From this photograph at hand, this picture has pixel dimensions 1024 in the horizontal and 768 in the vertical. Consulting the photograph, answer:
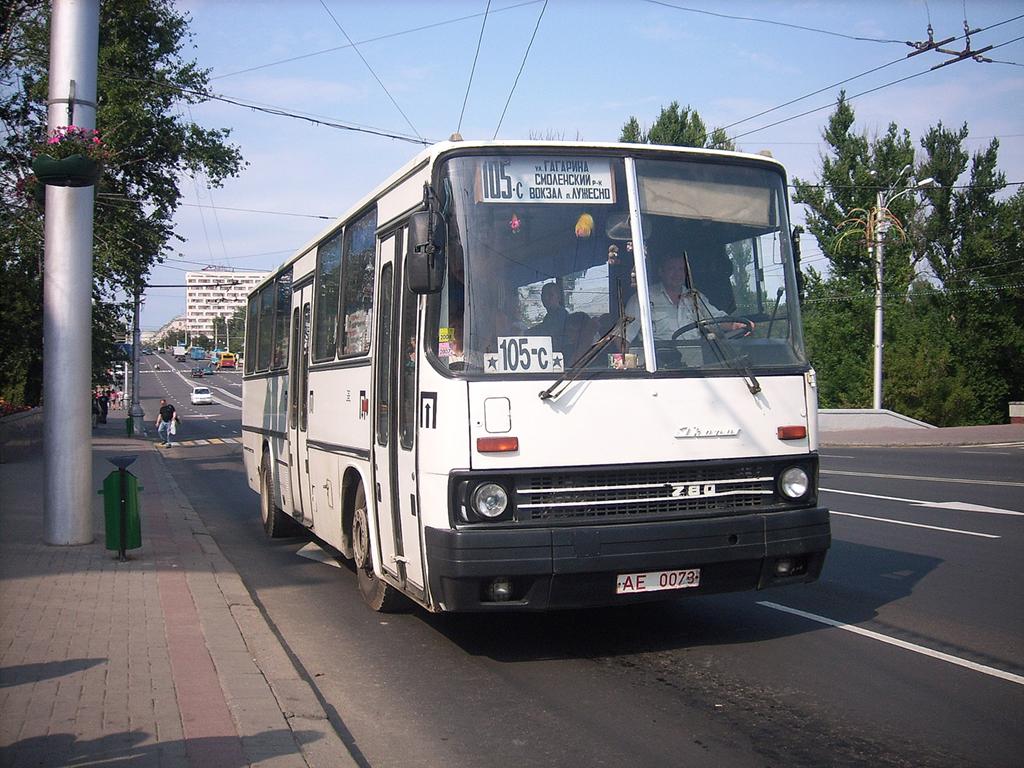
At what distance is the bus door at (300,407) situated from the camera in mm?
10641

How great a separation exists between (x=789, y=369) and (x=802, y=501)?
0.87 metres

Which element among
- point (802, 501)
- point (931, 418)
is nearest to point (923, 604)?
point (802, 501)

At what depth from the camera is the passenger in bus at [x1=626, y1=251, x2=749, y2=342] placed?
21.3 feet

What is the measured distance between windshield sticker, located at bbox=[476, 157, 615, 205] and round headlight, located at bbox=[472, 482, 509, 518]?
1770 millimetres

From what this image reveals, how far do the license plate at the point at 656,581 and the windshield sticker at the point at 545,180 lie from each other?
2.35 meters

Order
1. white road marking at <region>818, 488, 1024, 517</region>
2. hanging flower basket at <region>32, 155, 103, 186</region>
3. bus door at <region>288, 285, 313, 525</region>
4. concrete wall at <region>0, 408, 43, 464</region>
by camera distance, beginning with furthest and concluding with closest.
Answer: concrete wall at <region>0, 408, 43, 464</region> → white road marking at <region>818, 488, 1024, 517</region> → bus door at <region>288, 285, 313, 525</region> → hanging flower basket at <region>32, 155, 103, 186</region>

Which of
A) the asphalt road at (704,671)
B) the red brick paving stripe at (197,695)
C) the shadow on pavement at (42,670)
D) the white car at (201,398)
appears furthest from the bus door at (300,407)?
the white car at (201,398)

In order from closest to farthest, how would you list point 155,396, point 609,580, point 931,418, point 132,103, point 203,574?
point 609,580, point 203,574, point 132,103, point 931,418, point 155,396

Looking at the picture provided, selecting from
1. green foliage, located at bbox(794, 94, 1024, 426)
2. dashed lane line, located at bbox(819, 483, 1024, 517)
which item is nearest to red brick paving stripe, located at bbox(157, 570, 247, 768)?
dashed lane line, located at bbox(819, 483, 1024, 517)

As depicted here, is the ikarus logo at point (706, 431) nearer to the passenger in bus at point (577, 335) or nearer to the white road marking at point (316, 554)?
the passenger in bus at point (577, 335)

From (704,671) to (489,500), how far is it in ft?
5.93

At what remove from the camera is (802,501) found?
6.75 meters

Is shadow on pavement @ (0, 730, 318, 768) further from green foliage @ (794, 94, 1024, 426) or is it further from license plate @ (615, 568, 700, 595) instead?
green foliage @ (794, 94, 1024, 426)

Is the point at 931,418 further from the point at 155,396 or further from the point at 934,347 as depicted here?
the point at 155,396
